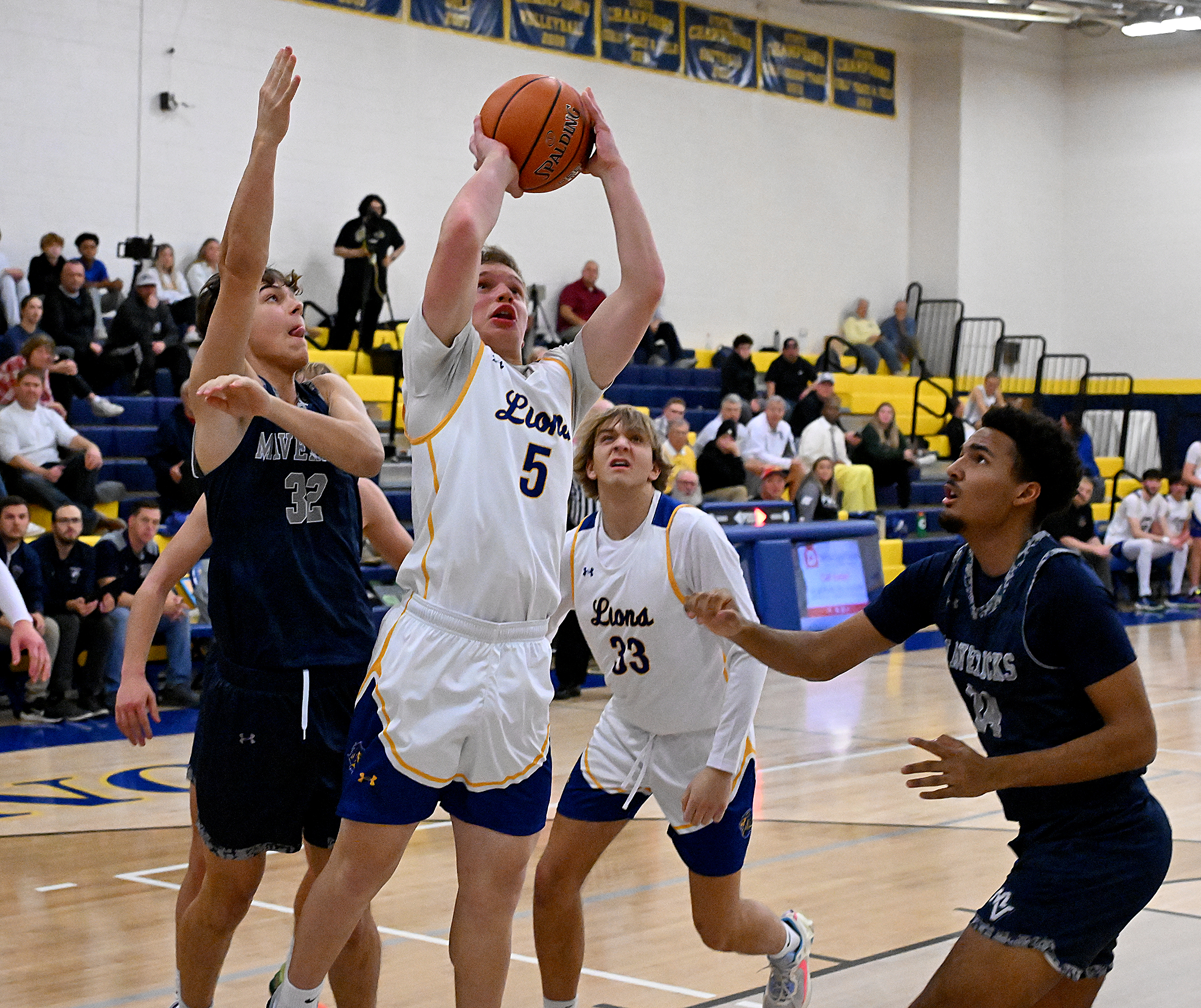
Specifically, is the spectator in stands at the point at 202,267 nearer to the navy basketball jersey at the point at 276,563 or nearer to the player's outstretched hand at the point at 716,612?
the navy basketball jersey at the point at 276,563

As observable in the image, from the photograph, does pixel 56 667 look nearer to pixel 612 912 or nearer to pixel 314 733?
pixel 612 912

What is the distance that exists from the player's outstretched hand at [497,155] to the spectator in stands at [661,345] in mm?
13638

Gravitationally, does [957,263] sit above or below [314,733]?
above

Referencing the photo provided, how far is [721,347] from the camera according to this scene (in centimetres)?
1775

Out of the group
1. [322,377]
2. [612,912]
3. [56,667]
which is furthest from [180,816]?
[322,377]

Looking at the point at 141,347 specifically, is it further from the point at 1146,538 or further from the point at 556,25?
the point at 1146,538

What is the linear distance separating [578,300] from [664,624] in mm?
12863

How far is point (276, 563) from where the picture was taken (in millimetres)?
3148

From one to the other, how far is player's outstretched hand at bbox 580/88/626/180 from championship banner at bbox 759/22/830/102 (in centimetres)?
1693

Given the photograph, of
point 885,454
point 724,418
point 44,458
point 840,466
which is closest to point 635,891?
point 44,458

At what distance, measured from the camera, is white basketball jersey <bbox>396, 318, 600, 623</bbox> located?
9.31 feet

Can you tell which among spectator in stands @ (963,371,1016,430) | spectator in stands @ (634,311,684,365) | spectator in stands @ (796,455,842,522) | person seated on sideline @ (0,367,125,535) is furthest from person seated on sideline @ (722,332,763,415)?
person seated on sideline @ (0,367,125,535)

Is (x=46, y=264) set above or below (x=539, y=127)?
above

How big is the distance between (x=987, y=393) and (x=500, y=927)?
16.6 meters
